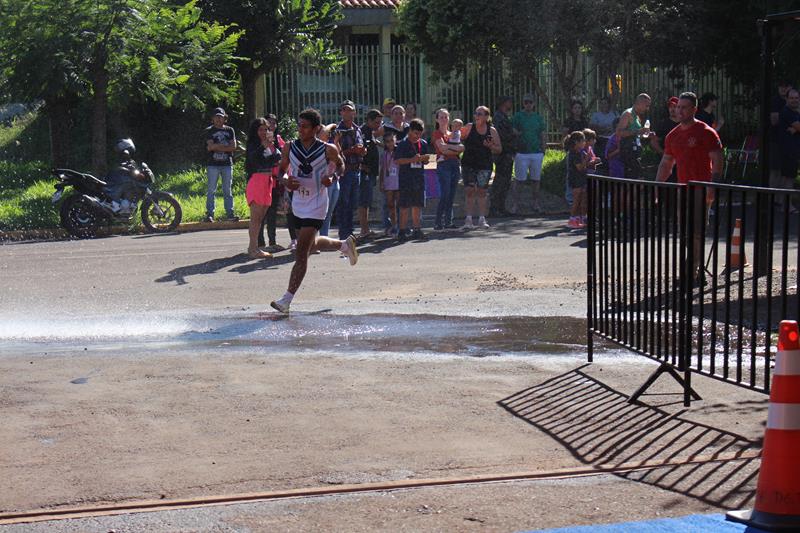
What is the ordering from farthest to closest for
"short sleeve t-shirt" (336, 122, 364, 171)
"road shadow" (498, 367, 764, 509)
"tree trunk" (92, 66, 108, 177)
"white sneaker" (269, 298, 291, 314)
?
"tree trunk" (92, 66, 108, 177), "short sleeve t-shirt" (336, 122, 364, 171), "white sneaker" (269, 298, 291, 314), "road shadow" (498, 367, 764, 509)

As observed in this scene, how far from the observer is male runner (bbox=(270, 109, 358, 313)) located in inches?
443

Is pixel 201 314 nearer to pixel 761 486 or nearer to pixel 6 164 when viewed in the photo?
pixel 761 486

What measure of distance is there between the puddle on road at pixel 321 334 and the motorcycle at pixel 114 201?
8.44m

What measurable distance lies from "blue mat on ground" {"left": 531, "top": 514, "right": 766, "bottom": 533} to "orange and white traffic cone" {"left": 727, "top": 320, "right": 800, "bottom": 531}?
0.06 m

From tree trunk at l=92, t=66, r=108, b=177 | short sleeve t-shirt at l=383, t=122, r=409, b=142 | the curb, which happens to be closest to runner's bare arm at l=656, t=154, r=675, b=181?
short sleeve t-shirt at l=383, t=122, r=409, b=142

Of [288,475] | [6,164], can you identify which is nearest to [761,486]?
[288,475]

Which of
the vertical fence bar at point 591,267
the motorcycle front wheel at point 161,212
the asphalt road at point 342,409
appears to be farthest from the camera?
the motorcycle front wheel at point 161,212

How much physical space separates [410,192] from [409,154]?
1.82ft

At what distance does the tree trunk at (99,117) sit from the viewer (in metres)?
22.0

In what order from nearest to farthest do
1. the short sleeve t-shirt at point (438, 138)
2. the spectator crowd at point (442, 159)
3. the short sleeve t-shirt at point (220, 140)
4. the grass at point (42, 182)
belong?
1. the spectator crowd at point (442, 159)
2. the short sleeve t-shirt at point (438, 138)
3. the short sleeve t-shirt at point (220, 140)
4. the grass at point (42, 182)

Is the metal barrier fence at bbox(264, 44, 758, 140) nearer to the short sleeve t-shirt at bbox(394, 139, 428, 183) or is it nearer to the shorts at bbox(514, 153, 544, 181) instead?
the shorts at bbox(514, 153, 544, 181)

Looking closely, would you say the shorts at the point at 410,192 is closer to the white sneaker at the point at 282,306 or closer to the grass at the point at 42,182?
the grass at the point at 42,182

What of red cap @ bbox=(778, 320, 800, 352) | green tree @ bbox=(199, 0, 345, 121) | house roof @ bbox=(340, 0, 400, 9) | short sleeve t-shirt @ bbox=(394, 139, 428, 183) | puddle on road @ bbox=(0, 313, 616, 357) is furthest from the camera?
house roof @ bbox=(340, 0, 400, 9)


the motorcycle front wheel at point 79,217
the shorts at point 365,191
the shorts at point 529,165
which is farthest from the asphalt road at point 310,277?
the shorts at point 529,165
